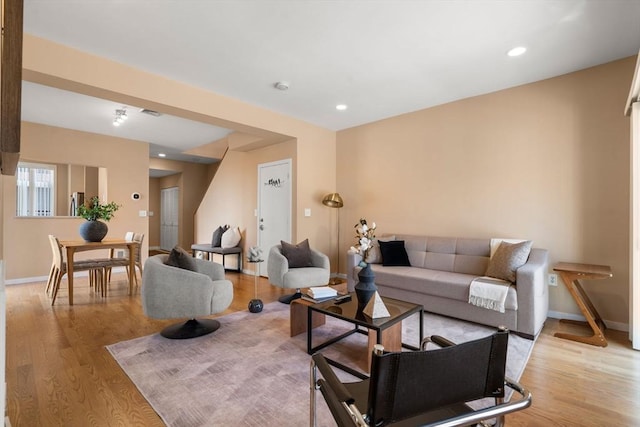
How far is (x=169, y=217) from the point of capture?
9.20 m

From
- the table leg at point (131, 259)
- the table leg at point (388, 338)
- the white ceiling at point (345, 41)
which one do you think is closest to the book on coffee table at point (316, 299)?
the table leg at point (388, 338)

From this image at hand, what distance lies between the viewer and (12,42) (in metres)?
0.55

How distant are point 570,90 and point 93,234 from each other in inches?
236

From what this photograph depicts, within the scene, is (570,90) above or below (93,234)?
above

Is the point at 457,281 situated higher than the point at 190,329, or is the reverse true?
the point at 457,281

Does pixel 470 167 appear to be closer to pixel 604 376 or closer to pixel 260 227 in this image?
pixel 604 376

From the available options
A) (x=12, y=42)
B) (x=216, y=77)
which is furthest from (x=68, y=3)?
(x=12, y=42)

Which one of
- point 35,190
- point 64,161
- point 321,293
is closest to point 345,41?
point 321,293

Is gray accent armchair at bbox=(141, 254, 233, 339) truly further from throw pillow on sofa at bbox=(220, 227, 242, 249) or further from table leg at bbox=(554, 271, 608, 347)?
table leg at bbox=(554, 271, 608, 347)

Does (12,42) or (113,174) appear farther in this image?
(113,174)

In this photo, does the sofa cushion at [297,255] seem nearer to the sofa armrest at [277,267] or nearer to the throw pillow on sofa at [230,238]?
the sofa armrest at [277,267]

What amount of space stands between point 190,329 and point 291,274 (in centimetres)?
122

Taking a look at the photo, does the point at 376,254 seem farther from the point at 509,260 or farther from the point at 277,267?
the point at 509,260

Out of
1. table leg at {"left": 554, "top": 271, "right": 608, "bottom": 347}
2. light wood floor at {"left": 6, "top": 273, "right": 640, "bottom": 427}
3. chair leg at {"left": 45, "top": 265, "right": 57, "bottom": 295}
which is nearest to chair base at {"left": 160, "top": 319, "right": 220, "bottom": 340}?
light wood floor at {"left": 6, "top": 273, "right": 640, "bottom": 427}
